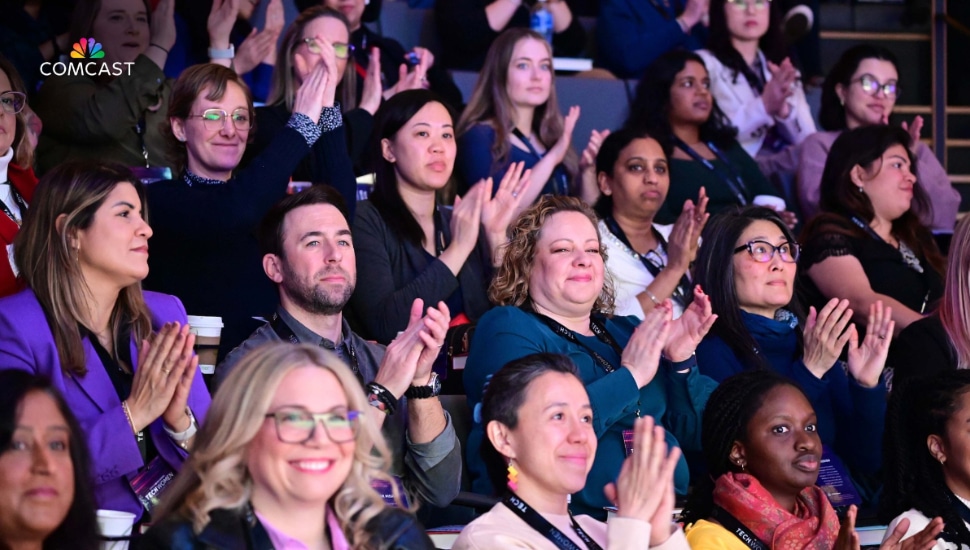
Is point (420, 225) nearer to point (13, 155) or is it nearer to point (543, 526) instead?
point (13, 155)

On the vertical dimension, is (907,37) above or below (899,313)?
above

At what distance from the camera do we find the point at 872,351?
4164mm

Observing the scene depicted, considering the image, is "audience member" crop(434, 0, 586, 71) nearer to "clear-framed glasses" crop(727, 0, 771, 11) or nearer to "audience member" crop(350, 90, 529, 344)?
"clear-framed glasses" crop(727, 0, 771, 11)

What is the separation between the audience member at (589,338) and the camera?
140 inches

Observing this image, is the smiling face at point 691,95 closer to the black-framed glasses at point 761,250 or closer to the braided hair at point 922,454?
the black-framed glasses at point 761,250

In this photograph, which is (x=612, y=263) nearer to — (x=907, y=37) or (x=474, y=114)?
(x=474, y=114)

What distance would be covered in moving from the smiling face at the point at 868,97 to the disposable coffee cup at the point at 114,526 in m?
4.18

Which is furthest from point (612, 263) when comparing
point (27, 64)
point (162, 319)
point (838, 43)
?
point (838, 43)

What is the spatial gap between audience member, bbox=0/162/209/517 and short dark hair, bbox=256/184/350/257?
1.51 ft

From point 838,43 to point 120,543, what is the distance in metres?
5.81

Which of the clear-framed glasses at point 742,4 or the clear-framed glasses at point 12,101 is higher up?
the clear-framed glasses at point 742,4

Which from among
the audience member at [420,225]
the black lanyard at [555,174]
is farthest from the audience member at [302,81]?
the black lanyard at [555,174]

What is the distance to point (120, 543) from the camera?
2.79 meters

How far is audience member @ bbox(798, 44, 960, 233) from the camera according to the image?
5898 millimetres
